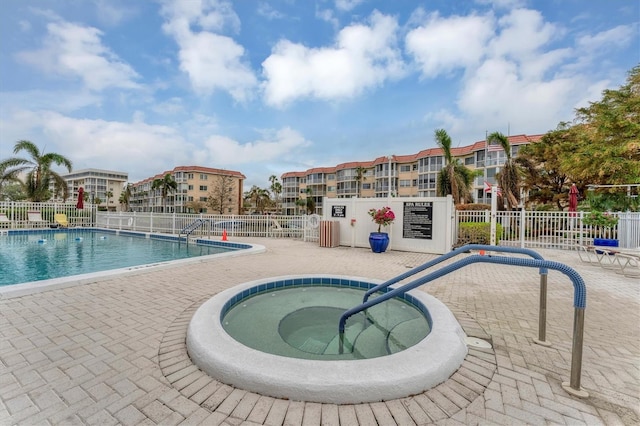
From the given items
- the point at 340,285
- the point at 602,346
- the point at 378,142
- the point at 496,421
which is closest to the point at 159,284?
the point at 340,285

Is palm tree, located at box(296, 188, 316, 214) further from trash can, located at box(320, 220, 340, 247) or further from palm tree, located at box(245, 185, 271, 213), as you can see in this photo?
trash can, located at box(320, 220, 340, 247)

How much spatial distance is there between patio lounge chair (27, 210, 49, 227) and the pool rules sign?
22.9 m

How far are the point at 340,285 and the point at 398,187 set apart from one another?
44246 millimetres

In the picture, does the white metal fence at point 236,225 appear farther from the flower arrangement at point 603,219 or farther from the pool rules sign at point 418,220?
the flower arrangement at point 603,219

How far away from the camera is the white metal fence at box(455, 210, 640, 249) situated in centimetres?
1057

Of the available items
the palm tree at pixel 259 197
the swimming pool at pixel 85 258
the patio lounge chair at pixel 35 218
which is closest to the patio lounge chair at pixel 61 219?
the patio lounge chair at pixel 35 218

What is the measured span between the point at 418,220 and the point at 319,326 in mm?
7318

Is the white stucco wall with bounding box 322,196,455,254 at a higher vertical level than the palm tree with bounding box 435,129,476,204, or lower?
lower

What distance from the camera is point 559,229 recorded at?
11445 mm

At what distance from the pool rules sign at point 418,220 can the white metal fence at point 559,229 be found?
277 cm

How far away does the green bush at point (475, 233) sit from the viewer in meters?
11.8

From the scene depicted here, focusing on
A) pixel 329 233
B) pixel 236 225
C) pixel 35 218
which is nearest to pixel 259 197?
pixel 35 218

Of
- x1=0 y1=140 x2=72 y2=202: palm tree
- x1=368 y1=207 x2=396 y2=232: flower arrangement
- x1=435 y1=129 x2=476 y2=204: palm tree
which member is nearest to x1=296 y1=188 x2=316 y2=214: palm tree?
x1=435 y1=129 x2=476 y2=204: palm tree

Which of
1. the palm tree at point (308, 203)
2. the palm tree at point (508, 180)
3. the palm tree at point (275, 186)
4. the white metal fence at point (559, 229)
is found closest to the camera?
the white metal fence at point (559, 229)
